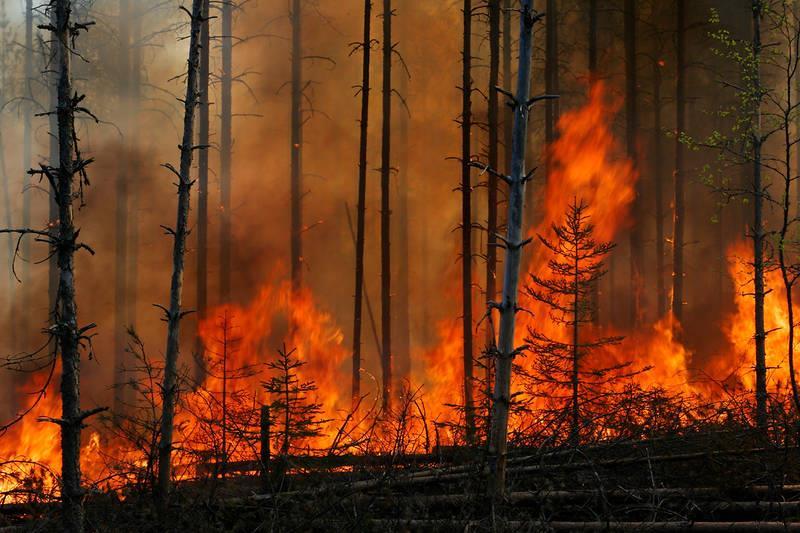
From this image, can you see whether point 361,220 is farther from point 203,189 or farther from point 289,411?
point 289,411

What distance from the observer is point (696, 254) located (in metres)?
25.0

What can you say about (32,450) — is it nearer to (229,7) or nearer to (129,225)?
(129,225)

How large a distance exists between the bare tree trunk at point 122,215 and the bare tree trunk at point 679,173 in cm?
1800

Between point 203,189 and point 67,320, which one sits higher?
point 203,189

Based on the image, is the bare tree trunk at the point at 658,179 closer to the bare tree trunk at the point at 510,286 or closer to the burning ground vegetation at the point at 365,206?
the burning ground vegetation at the point at 365,206

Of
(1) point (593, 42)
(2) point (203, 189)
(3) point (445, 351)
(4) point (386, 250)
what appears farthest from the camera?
(1) point (593, 42)

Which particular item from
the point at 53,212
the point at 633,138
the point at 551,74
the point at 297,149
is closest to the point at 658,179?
the point at 633,138

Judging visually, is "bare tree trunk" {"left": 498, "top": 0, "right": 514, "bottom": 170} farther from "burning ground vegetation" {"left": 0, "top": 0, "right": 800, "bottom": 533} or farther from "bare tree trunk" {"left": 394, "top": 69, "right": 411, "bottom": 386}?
"bare tree trunk" {"left": 394, "top": 69, "right": 411, "bottom": 386}

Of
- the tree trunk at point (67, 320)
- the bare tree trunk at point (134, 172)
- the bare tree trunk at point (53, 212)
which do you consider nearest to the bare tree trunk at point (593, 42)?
the bare tree trunk at point (134, 172)

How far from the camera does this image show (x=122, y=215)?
75.9 ft

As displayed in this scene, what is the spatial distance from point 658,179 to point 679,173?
991 mm

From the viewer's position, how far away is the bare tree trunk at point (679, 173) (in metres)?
23.6

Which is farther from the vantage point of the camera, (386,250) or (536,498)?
(386,250)

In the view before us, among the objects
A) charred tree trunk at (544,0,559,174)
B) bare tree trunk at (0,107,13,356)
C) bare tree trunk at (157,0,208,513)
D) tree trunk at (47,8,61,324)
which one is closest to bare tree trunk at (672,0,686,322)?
charred tree trunk at (544,0,559,174)
